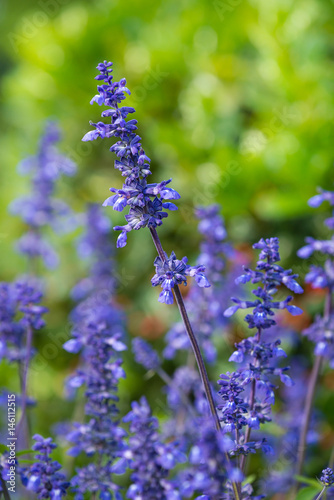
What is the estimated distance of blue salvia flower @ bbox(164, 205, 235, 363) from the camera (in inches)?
83.0

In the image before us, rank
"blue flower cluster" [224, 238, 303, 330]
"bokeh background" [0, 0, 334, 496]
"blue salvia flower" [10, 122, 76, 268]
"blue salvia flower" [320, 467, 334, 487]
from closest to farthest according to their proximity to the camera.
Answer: "blue salvia flower" [320, 467, 334, 487]
"blue flower cluster" [224, 238, 303, 330]
"blue salvia flower" [10, 122, 76, 268]
"bokeh background" [0, 0, 334, 496]

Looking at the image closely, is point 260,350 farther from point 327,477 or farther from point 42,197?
point 42,197

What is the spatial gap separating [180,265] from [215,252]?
0.92 metres

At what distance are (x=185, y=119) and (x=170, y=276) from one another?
3178 millimetres

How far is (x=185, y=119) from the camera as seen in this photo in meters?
4.26

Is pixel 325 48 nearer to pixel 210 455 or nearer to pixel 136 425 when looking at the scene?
pixel 136 425

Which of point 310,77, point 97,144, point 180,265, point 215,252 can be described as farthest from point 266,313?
point 97,144

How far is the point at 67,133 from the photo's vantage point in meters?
4.84

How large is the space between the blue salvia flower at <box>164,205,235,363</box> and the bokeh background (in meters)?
1.22

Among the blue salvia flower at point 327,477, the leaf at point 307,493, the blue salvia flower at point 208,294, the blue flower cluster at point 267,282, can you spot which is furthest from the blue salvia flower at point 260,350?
the blue salvia flower at point 208,294

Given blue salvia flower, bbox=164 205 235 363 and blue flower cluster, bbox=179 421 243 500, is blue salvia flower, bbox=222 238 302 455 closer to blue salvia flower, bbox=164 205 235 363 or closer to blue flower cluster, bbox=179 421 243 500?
blue flower cluster, bbox=179 421 243 500

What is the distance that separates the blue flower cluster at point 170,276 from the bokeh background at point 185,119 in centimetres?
198

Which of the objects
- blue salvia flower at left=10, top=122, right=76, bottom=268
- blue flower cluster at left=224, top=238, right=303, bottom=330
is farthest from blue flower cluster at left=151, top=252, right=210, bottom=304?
blue salvia flower at left=10, top=122, right=76, bottom=268

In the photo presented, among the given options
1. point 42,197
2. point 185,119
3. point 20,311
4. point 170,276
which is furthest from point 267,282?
point 185,119
